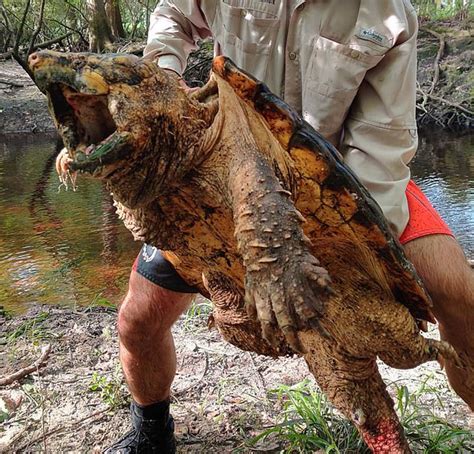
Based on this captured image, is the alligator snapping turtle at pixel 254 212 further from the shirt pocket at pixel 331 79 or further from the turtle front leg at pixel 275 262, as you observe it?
the shirt pocket at pixel 331 79

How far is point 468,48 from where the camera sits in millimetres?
14461

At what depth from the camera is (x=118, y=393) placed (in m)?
3.08

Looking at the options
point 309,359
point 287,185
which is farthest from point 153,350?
point 287,185

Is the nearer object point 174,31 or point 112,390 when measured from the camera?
point 174,31

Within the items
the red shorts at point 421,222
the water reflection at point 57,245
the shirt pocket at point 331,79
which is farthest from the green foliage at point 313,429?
the water reflection at point 57,245

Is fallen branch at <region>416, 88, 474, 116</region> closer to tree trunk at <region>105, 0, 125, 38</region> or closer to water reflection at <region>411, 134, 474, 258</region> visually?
water reflection at <region>411, 134, 474, 258</region>

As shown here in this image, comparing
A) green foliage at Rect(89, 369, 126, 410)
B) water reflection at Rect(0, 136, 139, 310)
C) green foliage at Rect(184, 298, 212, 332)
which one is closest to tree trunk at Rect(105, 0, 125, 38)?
water reflection at Rect(0, 136, 139, 310)

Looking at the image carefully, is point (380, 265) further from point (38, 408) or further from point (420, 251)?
point (38, 408)

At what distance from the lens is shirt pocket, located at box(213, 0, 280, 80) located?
2203 millimetres

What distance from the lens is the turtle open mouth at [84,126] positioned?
1.51m

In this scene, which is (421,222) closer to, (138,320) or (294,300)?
(294,300)

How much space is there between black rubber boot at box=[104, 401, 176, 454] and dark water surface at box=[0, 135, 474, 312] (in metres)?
2.16

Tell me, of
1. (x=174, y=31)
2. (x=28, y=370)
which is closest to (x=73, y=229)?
(x=28, y=370)

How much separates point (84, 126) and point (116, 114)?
11 centimetres
